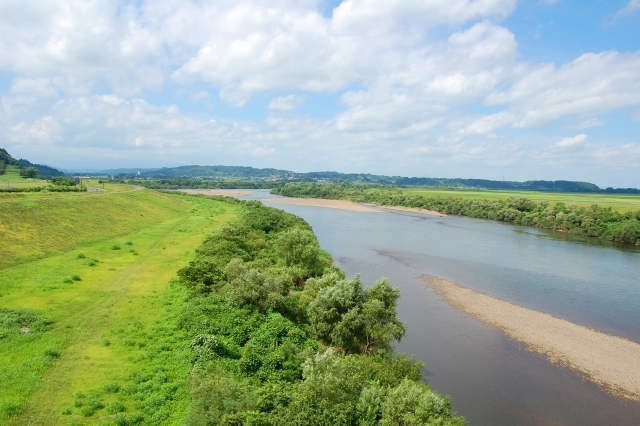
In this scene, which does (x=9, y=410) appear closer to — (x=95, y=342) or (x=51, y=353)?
(x=51, y=353)

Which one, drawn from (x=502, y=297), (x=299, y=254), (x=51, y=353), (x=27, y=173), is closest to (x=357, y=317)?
(x=51, y=353)

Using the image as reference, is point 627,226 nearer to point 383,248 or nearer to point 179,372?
point 383,248

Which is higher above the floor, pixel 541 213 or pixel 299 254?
pixel 541 213

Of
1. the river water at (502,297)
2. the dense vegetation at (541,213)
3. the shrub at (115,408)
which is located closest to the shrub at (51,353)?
the shrub at (115,408)

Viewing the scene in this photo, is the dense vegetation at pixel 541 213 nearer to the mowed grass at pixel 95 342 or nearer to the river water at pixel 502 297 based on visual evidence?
the river water at pixel 502 297

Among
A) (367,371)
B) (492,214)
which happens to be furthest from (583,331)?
(492,214)
